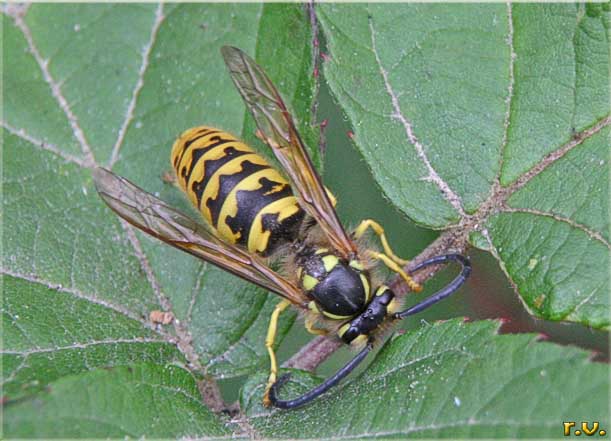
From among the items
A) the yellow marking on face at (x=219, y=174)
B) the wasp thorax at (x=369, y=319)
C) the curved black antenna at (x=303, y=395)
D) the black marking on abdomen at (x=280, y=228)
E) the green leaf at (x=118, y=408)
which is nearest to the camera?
the green leaf at (x=118, y=408)

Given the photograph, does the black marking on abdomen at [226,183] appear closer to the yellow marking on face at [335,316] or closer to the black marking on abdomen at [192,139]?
the black marking on abdomen at [192,139]

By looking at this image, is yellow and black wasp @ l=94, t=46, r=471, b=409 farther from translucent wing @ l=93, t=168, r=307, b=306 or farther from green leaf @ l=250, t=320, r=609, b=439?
green leaf @ l=250, t=320, r=609, b=439

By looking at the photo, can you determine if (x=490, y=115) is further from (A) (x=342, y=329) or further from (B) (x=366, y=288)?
(A) (x=342, y=329)

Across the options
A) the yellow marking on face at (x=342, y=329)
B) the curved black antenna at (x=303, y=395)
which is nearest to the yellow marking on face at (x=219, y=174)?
the yellow marking on face at (x=342, y=329)

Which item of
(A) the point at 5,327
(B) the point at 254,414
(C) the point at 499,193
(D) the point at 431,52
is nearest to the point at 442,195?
(C) the point at 499,193

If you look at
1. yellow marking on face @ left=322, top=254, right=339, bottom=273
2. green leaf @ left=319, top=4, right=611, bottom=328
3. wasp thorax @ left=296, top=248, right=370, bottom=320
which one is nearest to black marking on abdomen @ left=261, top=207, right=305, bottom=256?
wasp thorax @ left=296, top=248, right=370, bottom=320

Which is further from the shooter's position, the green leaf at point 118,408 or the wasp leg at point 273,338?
the wasp leg at point 273,338
